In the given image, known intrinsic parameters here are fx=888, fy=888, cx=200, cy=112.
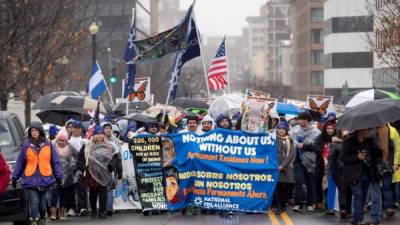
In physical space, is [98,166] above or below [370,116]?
below

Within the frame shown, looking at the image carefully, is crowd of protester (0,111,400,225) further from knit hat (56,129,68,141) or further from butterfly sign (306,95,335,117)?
butterfly sign (306,95,335,117)

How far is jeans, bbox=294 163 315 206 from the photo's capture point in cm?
1576

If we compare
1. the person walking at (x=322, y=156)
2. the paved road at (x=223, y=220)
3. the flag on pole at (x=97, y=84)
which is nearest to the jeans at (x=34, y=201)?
the paved road at (x=223, y=220)

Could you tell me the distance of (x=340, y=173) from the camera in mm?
13641

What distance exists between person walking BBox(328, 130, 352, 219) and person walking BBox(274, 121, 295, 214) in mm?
936

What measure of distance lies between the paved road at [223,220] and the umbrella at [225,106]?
6404mm

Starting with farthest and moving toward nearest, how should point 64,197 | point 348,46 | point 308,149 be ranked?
A: point 348,46 < point 308,149 < point 64,197

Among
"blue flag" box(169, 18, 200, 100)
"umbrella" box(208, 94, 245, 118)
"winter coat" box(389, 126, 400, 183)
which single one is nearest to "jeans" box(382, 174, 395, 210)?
"winter coat" box(389, 126, 400, 183)

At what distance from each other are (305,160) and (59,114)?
33.5 feet

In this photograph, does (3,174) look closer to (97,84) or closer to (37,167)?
(37,167)

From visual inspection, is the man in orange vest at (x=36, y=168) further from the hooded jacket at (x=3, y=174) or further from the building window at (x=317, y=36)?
the building window at (x=317, y=36)

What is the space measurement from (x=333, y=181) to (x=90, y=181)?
4.11 metres

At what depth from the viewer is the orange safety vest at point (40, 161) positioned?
42.3ft

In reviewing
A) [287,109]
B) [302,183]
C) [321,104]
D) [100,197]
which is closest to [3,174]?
[100,197]
